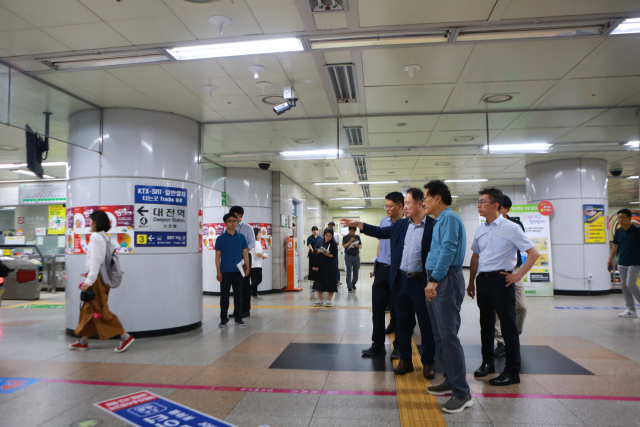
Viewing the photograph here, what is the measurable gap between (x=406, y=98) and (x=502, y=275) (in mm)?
3292

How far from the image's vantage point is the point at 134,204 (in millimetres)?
5926

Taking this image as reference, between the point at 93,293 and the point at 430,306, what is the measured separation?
378cm

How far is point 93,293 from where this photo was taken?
15.6ft

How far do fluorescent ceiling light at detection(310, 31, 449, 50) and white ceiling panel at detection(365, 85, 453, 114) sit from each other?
1.40m

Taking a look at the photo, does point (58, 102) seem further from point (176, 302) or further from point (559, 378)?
point (559, 378)

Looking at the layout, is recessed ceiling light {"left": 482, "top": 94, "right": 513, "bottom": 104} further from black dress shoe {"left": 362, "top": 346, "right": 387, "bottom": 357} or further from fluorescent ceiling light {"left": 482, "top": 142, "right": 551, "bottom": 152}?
black dress shoe {"left": 362, "top": 346, "right": 387, "bottom": 357}

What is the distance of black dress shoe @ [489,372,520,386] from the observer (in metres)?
3.63

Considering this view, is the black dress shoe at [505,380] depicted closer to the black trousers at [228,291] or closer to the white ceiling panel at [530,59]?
the white ceiling panel at [530,59]

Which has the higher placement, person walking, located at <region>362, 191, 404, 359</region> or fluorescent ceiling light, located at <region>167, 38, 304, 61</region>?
fluorescent ceiling light, located at <region>167, 38, 304, 61</region>

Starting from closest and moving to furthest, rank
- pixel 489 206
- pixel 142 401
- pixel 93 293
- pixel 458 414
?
pixel 458 414
pixel 142 401
pixel 489 206
pixel 93 293

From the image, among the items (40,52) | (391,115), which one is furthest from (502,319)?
(40,52)

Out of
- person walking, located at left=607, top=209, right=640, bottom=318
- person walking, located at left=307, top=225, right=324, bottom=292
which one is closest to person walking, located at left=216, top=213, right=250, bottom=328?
person walking, located at left=307, top=225, right=324, bottom=292

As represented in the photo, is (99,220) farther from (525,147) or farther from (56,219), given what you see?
(56,219)

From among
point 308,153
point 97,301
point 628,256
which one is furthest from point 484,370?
point 308,153
